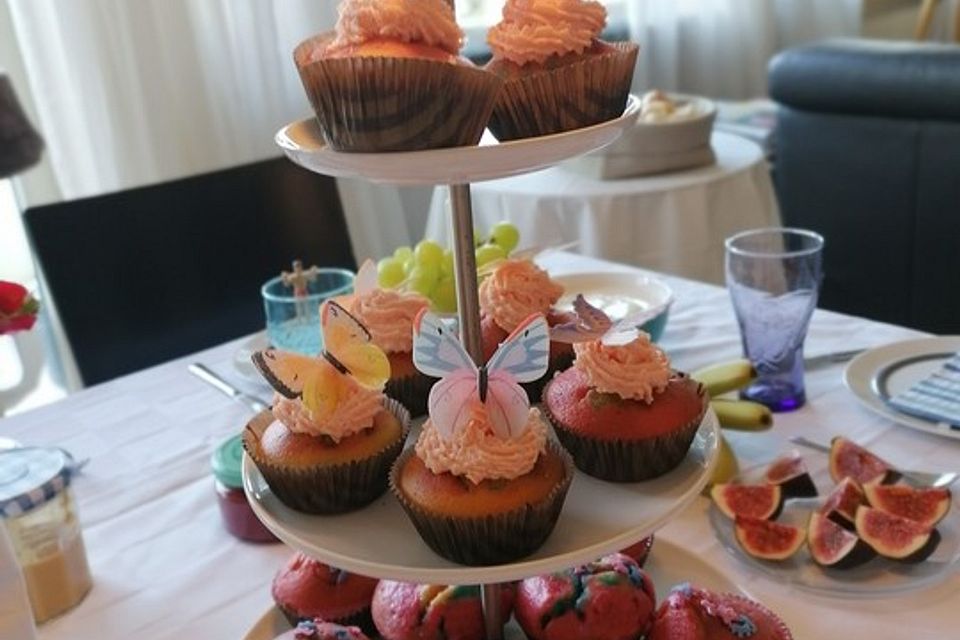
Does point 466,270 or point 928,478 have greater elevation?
point 466,270

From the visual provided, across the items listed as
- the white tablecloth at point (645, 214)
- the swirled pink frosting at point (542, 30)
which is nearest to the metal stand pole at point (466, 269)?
the swirled pink frosting at point (542, 30)

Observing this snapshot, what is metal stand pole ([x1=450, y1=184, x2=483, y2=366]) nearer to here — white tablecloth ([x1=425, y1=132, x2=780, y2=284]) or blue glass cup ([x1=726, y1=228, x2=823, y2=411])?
blue glass cup ([x1=726, y1=228, x2=823, y2=411])

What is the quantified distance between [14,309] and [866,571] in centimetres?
76

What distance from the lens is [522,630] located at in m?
0.77

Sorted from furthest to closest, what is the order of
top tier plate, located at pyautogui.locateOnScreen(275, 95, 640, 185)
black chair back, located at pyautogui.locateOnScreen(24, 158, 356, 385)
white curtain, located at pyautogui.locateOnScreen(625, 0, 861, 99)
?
white curtain, located at pyautogui.locateOnScreen(625, 0, 861, 99) → black chair back, located at pyautogui.locateOnScreen(24, 158, 356, 385) → top tier plate, located at pyautogui.locateOnScreen(275, 95, 640, 185)

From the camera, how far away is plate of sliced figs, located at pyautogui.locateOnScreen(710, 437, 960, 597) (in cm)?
87

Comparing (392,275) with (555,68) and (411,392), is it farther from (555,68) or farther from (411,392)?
(555,68)

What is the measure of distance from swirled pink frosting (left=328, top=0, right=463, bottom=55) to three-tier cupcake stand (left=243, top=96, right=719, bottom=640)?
0.23 feet

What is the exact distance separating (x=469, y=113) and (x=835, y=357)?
0.82 meters

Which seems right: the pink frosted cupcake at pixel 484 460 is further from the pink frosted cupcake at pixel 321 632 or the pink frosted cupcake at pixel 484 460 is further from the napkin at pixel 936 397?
the napkin at pixel 936 397

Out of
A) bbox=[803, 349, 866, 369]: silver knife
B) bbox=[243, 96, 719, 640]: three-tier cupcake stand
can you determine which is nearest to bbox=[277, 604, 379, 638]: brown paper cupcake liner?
bbox=[243, 96, 719, 640]: three-tier cupcake stand

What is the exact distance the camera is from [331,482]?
0.70 meters

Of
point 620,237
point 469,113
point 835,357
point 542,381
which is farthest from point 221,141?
point 469,113

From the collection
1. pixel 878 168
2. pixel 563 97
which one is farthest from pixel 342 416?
pixel 878 168
